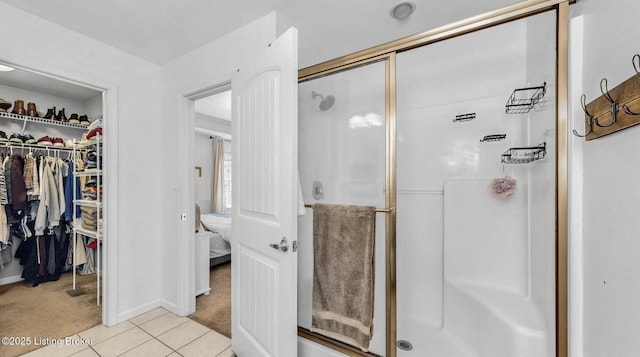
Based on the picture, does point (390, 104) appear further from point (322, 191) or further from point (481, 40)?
point (481, 40)

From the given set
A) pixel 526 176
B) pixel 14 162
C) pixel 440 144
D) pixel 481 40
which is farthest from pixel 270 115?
pixel 14 162

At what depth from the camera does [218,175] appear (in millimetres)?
5961

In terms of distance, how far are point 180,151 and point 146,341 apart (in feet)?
5.12

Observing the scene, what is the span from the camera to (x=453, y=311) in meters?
1.73

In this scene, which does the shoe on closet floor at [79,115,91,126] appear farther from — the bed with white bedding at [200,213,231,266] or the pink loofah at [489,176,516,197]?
the pink loofah at [489,176,516,197]

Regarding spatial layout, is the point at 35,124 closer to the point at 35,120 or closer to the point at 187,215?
the point at 35,120

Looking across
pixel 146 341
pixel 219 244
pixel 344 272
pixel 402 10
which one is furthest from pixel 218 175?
pixel 402 10

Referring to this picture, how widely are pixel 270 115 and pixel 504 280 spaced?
1.81 m

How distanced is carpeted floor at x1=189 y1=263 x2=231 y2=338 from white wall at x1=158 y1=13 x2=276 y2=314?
0.48 feet

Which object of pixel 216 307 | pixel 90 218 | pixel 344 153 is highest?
pixel 344 153

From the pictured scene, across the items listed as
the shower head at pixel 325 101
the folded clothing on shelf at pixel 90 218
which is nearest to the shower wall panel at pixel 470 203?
the shower head at pixel 325 101

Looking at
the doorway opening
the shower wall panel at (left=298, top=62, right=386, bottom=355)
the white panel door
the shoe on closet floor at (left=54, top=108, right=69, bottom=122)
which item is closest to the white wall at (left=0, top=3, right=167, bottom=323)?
the doorway opening

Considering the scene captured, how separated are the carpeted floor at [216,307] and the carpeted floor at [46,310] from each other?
0.83 meters

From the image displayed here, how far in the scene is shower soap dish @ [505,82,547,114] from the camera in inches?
58.0
